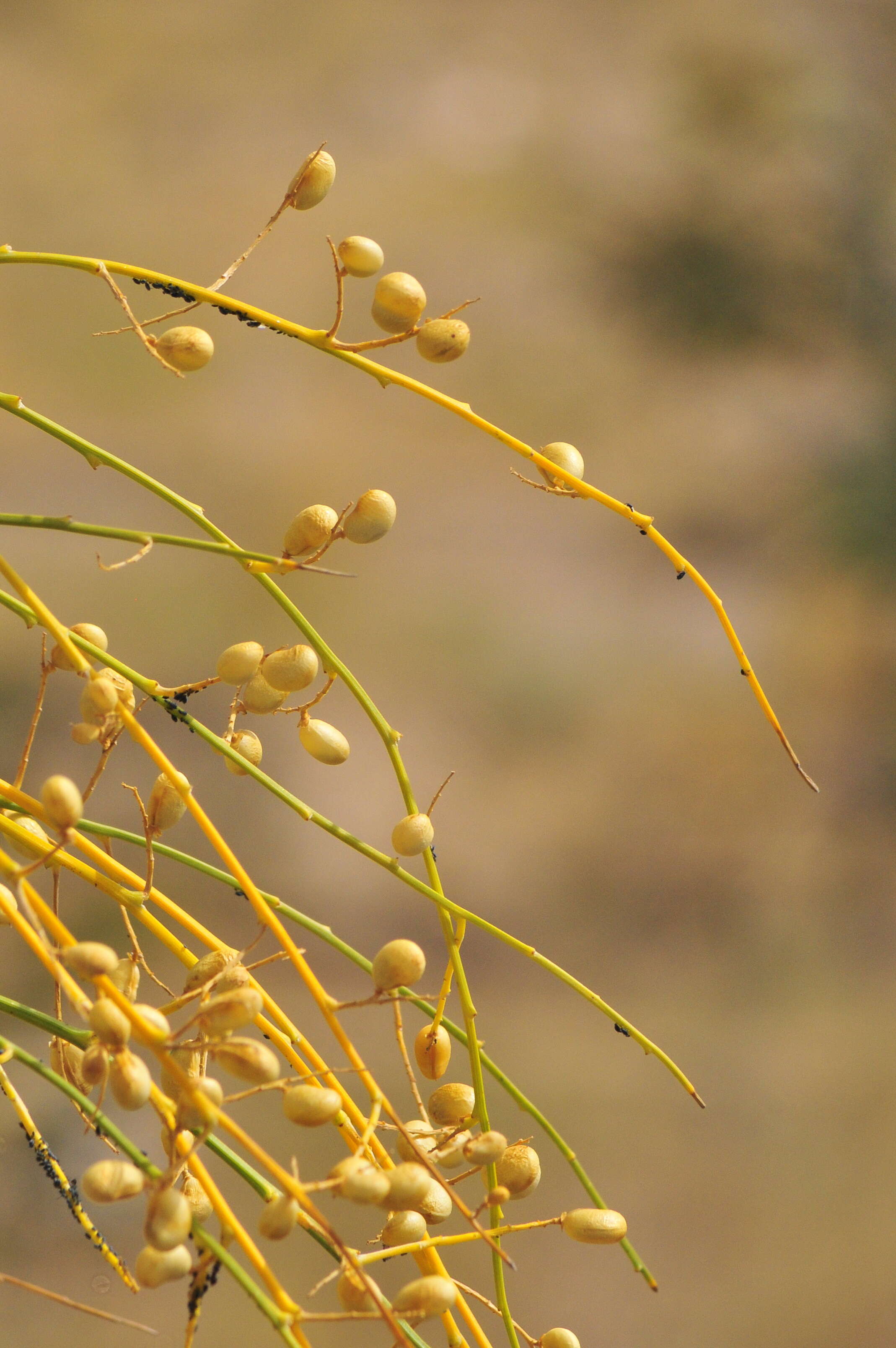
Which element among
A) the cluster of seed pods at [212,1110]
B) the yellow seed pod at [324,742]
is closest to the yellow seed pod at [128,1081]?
the cluster of seed pods at [212,1110]

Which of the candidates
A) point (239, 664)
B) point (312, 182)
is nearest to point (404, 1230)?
point (239, 664)

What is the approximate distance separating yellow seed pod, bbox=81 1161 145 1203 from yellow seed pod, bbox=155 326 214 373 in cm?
16

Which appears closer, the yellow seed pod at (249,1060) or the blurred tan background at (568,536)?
the yellow seed pod at (249,1060)

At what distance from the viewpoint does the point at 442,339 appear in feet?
0.75

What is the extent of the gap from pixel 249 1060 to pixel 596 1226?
0.11 metres

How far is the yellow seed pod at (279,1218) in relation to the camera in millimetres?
172

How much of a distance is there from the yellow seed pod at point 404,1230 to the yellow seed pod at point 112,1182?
66 mm

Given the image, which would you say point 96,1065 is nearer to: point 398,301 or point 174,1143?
point 174,1143

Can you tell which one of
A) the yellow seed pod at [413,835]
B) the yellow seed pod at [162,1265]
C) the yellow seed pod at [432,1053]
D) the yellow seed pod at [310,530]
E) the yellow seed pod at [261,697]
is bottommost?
the yellow seed pod at [162,1265]

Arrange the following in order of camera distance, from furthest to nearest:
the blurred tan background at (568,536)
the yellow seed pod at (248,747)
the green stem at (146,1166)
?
the blurred tan background at (568,536), the yellow seed pod at (248,747), the green stem at (146,1166)

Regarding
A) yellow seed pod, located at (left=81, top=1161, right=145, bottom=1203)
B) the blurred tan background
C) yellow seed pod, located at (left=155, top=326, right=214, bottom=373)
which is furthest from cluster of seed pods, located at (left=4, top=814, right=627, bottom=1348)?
the blurred tan background

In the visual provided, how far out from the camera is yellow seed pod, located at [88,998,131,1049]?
16 cm

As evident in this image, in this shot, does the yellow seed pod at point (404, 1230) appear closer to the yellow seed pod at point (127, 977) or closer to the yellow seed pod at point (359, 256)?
the yellow seed pod at point (127, 977)

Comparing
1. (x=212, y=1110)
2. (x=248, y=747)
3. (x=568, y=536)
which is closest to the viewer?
(x=212, y=1110)
